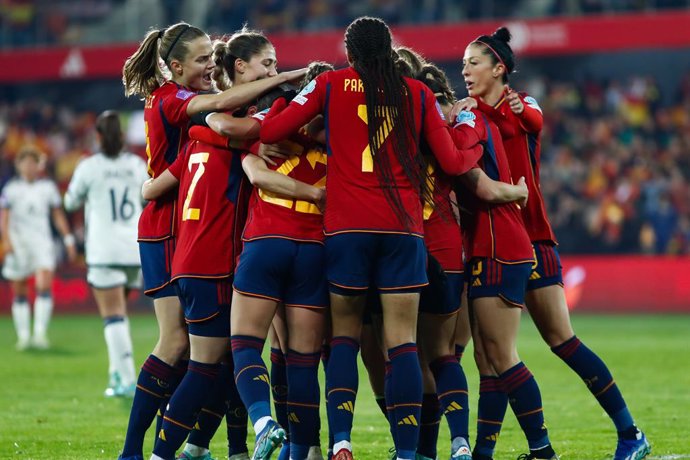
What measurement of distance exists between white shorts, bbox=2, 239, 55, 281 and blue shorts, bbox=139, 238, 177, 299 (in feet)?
30.9

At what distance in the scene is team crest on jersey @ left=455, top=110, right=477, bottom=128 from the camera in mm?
6168

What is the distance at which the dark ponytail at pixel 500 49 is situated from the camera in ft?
21.1

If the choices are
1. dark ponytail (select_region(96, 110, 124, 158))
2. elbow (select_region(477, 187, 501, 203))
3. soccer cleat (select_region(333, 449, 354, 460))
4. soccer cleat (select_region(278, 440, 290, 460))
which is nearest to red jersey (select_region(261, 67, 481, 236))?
elbow (select_region(477, 187, 501, 203))

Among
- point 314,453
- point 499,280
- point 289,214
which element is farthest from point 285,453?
point 499,280

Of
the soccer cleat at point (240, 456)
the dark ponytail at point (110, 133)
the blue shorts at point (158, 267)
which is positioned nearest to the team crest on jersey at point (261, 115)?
the blue shorts at point (158, 267)

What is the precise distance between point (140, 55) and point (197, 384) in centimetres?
183

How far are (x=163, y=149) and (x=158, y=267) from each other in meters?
0.64

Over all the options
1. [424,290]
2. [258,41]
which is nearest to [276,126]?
[258,41]

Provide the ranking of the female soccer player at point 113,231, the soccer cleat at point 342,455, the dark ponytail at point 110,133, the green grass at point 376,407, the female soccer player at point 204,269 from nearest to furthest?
the soccer cleat at point 342,455
the female soccer player at point 204,269
the green grass at point 376,407
the dark ponytail at point 110,133
the female soccer player at point 113,231

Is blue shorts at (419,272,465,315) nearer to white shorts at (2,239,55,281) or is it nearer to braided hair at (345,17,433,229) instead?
braided hair at (345,17,433,229)

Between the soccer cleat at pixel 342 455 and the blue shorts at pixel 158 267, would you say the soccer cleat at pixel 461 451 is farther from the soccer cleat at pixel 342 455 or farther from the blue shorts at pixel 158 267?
the blue shorts at pixel 158 267

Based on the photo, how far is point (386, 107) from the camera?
18.9 ft

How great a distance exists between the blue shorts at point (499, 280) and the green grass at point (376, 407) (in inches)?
56.3

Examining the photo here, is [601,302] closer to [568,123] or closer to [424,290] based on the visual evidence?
[568,123]
